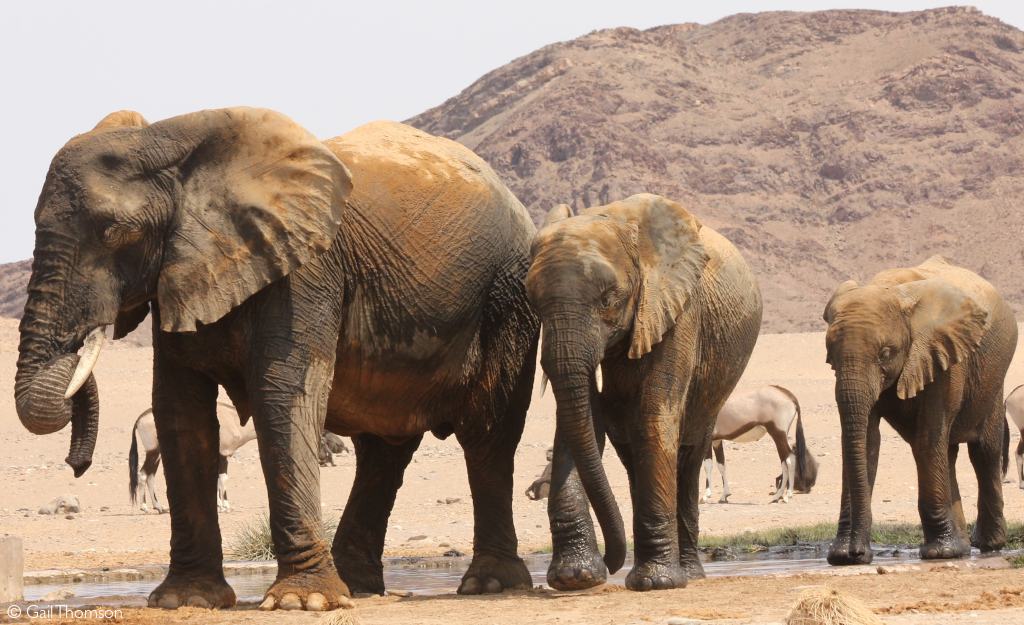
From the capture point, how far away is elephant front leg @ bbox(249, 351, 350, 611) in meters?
10.2

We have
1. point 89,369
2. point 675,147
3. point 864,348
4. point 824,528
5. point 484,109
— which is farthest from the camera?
point 484,109

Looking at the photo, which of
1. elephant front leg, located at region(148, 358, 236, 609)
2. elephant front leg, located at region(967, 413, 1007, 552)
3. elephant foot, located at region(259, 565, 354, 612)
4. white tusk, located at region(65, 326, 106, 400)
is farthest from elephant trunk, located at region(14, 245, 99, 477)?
elephant front leg, located at region(967, 413, 1007, 552)

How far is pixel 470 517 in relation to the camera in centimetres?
2281

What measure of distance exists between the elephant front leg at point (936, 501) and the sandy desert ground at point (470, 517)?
2.46 metres

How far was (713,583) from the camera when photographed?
11695mm

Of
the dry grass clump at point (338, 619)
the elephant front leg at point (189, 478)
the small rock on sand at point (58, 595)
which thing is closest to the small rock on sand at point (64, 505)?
the small rock on sand at point (58, 595)

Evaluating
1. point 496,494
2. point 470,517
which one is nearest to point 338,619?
point 496,494

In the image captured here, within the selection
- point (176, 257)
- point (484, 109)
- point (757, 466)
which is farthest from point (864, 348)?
point (484, 109)

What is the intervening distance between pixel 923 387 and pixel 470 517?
9.09 m

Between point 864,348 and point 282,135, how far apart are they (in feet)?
19.4

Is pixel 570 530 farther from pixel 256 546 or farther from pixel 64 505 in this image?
pixel 64 505

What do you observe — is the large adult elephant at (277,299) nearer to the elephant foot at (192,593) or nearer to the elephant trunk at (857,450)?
the elephant foot at (192,593)

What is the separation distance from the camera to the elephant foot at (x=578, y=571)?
1091 centimetres

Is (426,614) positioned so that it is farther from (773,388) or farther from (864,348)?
(773,388)
